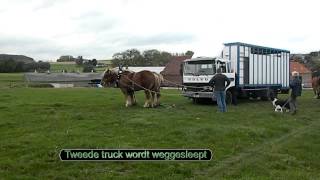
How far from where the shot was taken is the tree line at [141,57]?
4540 inches

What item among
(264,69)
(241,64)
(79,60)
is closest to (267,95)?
(264,69)

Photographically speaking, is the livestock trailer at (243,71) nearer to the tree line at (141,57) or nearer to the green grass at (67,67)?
the tree line at (141,57)

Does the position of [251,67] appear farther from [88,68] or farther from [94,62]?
[94,62]

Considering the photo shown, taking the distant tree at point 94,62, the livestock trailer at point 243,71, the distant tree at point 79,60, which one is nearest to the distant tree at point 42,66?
the distant tree at point 79,60

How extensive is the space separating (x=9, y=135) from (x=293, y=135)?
8074 millimetres

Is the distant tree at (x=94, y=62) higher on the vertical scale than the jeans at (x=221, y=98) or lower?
higher

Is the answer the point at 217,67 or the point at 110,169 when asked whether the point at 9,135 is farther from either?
the point at 217,67

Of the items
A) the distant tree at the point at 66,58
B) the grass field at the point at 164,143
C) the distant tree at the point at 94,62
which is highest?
the distant tree at the point at 66,58

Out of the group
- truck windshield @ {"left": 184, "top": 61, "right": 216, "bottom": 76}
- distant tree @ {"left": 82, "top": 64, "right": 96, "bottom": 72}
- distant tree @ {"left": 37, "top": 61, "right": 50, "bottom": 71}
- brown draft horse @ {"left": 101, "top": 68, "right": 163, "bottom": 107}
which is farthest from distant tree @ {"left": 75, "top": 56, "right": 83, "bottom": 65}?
brown draft horse @ {"left": 101, "top": 68, "right": 163, "bottom": 107}

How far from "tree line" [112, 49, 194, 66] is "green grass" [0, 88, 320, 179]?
96.2 m

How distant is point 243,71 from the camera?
27891 millimetres

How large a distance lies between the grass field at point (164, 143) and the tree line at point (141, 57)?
316 feet

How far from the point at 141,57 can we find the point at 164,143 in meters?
106

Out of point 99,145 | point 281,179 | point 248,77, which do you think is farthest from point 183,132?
point 248,77
